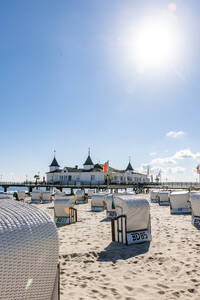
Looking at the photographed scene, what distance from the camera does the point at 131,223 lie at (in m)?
9.16

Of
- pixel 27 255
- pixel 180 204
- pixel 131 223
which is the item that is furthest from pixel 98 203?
pixel 27 255

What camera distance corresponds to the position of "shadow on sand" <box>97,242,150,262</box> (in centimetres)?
734

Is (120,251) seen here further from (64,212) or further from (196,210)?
(64,212)

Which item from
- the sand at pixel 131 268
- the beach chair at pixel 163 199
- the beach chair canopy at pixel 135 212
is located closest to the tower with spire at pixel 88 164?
the beach chair at pixel 163 199

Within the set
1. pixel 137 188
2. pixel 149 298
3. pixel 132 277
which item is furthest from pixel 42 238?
pixel 137 188

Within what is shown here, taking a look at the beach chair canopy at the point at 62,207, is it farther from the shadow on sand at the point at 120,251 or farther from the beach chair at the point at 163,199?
the beach chair at the point at 163,199

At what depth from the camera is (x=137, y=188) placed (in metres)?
47.7

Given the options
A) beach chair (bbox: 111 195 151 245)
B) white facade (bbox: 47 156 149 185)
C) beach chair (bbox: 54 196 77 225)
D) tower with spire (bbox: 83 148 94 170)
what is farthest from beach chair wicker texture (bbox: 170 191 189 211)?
tower with spire (bbox: 83 148 94 170)

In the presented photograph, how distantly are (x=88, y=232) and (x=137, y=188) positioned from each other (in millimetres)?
37927

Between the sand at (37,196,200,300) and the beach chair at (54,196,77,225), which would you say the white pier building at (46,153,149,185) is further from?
the sand at (37,196,200,300)

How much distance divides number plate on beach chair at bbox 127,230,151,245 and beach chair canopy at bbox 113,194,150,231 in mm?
157

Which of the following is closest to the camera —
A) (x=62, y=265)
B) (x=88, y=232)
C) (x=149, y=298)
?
(x=149, y=298)

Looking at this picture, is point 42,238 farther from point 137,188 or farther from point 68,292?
point 137,188

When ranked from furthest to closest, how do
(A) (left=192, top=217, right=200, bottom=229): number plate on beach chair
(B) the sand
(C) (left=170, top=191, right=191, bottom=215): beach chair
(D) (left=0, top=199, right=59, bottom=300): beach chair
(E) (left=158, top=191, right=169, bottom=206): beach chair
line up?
(E) (left=158, top=191, right=169, bottom=206): beach chair, (C) (left=170, top=191, right=191, bottom=215): beach chair, (A) (left=192, top=217, right=200, bottom=229): number plate on beach chair, (B) the sand, (D) (left=0, top=199, right=59, bottom=300): beach chair
